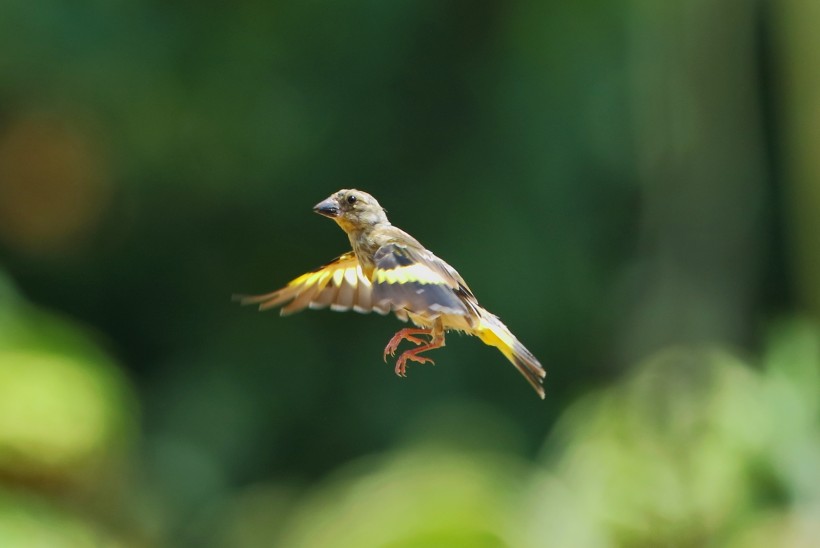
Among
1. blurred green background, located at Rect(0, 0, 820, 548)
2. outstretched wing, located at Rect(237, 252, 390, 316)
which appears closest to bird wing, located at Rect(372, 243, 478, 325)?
outstretched wing, located at Rect(237, 252, 390, 316)

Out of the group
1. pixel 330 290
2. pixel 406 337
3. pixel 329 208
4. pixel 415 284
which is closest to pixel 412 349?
pixel 406 337

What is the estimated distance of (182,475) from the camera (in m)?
8.55

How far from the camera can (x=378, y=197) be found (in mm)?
8242

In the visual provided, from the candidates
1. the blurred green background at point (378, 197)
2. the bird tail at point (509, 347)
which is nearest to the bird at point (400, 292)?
the bird tail at point (509, 347)

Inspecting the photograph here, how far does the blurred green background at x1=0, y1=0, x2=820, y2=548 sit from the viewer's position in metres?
7.98

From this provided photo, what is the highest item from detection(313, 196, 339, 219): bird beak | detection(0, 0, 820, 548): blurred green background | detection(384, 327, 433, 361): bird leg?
detection(0, 0, 820, 548): blurred green background

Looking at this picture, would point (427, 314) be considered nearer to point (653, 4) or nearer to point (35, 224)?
point (653, 4)

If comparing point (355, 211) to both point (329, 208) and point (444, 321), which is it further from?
point (444, 321)

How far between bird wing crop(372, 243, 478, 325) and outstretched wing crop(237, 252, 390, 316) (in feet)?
0.45

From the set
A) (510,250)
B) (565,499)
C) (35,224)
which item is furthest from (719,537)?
(35,224)

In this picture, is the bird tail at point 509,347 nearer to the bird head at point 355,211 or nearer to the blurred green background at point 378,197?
the bird head at point 355,211

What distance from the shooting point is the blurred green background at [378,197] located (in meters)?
7.98

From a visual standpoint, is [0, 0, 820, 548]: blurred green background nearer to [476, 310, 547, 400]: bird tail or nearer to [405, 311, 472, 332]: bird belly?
[476, 310, 547, 400]: bird tail

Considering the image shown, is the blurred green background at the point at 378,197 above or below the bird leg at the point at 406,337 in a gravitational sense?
above
